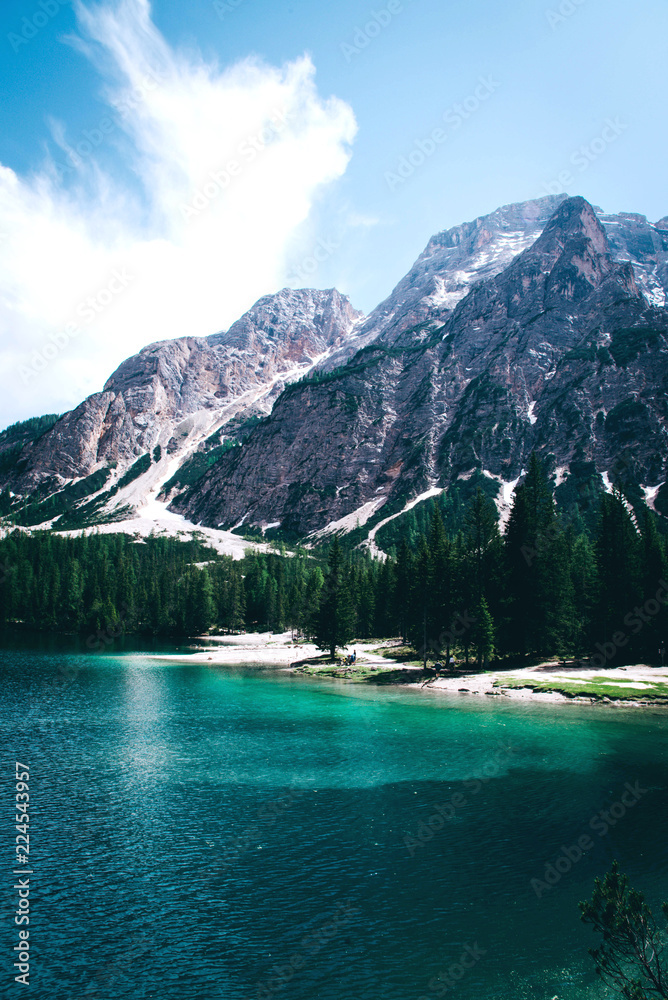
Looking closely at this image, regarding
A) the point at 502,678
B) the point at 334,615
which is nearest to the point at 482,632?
the point at 502,678

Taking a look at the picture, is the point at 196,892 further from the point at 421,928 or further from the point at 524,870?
the point at 524,870

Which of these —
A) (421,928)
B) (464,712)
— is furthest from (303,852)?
(464,712)

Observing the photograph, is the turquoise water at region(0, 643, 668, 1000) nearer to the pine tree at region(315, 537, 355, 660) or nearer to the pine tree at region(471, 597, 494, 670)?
the pine tree at region(471, 597, 494, 670)

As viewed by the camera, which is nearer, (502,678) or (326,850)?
Result: (326,850)

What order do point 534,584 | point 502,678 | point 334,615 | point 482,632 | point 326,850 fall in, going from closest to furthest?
point 326,850 < point 502,678 < point 482,632 < point 534,584 < point 334,615

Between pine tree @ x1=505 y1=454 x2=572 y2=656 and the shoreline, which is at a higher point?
pine tree @ x1=505 y1=454 x2=572 y2=656

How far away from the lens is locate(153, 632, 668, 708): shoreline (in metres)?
56.3

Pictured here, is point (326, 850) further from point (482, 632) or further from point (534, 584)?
point (534, 584)

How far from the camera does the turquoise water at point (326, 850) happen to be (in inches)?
669

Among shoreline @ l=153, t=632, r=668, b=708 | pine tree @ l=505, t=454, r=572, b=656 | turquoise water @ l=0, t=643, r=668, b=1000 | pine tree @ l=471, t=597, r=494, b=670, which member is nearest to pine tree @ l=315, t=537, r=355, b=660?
shoreline @ l=153, t=632, r=668, b=708

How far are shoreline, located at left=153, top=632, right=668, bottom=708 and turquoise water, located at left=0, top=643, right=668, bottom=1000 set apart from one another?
22.5ft

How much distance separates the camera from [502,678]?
67750 mm

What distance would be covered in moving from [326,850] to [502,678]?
47822 millimetres

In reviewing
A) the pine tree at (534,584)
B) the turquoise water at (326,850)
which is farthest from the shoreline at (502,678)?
the turquoise water at (326,850)
